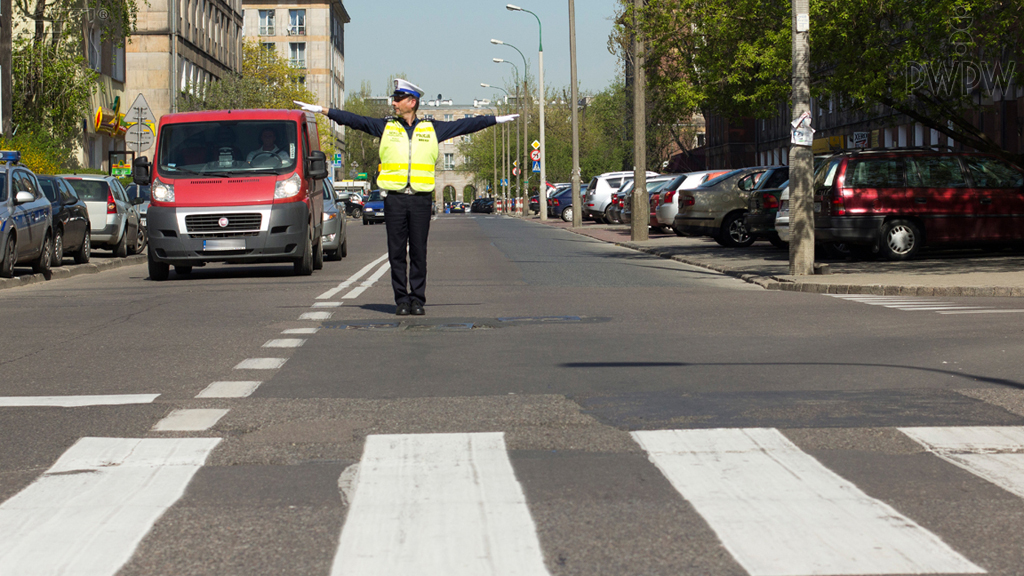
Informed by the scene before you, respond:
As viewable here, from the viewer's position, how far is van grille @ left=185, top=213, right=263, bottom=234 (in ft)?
59.5

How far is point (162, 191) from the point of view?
1838 cm

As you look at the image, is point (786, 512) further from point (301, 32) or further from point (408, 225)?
point (301, 32)

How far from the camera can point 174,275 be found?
2038 centimetres

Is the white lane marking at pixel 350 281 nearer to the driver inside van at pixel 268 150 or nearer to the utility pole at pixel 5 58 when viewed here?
the driver inside van at pixel 268 150

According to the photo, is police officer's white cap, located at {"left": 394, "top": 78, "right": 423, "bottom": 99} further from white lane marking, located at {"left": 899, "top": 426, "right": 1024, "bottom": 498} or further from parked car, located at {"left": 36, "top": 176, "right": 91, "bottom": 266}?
parked car, located at {"left": 36, "top": 176, "right": 91, "bottom": 266}

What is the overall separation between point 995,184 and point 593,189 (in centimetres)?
3186

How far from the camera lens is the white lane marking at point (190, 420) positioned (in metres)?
6.53

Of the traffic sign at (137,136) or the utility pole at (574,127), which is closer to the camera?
the traffic sign at (137,136)

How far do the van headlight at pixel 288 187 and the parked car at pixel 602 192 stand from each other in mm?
33160

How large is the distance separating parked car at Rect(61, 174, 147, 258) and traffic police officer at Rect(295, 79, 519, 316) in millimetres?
14833

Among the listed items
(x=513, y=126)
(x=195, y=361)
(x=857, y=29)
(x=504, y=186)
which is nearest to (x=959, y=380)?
(x=195, y=361)

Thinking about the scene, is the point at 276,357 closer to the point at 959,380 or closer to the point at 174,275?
the point at 959,380

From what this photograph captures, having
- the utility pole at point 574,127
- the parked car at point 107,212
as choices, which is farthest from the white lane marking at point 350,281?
the utility pole at point 574,127

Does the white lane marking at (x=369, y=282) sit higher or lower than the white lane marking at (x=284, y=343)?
higher
